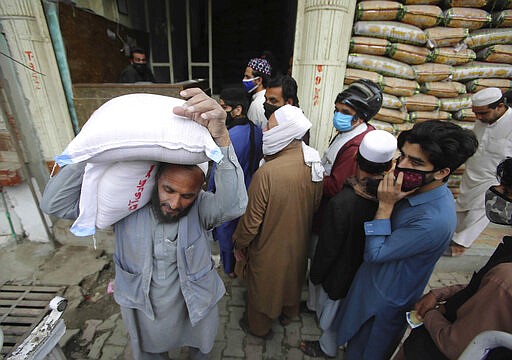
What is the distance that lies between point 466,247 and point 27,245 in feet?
18.8

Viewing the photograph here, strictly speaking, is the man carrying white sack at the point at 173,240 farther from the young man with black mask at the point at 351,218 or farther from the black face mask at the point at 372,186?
the black face mask at the point at 372,186

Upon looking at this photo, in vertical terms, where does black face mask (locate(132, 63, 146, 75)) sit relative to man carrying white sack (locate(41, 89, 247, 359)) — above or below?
above

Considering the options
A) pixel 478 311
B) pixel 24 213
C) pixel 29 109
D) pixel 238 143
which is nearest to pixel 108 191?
pixel 238 143

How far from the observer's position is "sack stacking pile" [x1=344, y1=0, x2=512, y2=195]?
2.96 m

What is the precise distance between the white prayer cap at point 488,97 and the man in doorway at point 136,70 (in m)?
4.31

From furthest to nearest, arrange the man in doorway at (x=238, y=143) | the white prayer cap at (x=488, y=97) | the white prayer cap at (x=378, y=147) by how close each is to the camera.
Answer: the white prayer cap at (x=488, y=97) < the man in doorway at (x=238, y=143) < the white prayer cap at (x=378, y=147)

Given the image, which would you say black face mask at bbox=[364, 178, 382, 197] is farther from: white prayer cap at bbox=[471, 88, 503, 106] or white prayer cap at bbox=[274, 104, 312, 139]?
white prayer cap at bbox=[471, 88, 503, 106]

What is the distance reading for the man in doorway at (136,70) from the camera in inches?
138

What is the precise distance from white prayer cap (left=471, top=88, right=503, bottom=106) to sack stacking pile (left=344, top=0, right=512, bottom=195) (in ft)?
1.53

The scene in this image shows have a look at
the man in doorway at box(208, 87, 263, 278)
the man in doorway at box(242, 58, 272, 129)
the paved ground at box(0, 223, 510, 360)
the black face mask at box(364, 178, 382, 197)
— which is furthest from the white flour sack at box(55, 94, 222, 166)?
the man in doorway at box(242, 58, 272, 129)

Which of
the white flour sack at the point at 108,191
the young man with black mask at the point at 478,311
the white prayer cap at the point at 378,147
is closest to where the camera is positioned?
the young man with black mask at the point at 478,311

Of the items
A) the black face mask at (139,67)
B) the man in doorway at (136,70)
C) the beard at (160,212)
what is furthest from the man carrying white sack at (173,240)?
the black face mask at (139,67)

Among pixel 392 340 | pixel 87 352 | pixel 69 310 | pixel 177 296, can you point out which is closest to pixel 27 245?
pixel 69 310

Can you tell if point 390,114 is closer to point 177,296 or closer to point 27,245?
point 177,296
